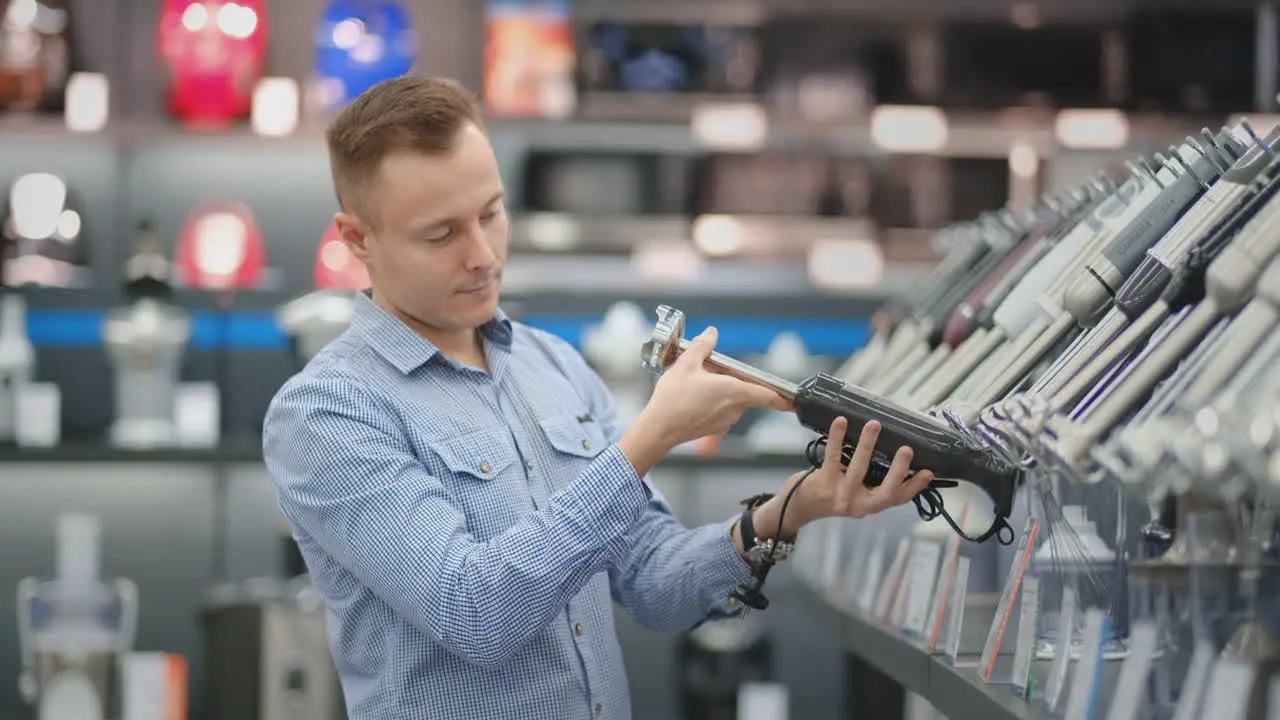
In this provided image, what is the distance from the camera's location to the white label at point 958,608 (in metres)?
1.62

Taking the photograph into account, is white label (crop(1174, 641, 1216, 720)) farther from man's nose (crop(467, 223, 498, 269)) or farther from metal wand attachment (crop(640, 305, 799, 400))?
man's nose (crop(467, 223, 498, 269))

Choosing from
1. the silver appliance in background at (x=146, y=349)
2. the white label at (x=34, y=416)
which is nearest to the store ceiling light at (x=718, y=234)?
the silver appliance in background at (x=146, y=349)

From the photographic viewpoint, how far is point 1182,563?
4.18 ft

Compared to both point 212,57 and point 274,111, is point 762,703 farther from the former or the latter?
point 212,57

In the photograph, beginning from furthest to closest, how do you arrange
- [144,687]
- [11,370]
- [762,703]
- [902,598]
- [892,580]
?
[11,370]
[762,703]
[144,687]
[892,580]
[902,598]

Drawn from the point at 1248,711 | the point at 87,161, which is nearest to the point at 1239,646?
the point at 1248,711

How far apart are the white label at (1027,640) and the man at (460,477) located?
0.14 m

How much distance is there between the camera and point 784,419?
4.05 meters

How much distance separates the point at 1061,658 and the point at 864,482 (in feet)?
0.90

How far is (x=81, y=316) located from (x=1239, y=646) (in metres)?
3.66

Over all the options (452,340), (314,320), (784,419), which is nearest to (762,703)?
(784,419)

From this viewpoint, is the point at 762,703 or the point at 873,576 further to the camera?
the point at 762,703

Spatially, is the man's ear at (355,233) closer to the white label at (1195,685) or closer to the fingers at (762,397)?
the fingers at (762,397)

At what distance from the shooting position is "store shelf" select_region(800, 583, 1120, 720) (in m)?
1.35
